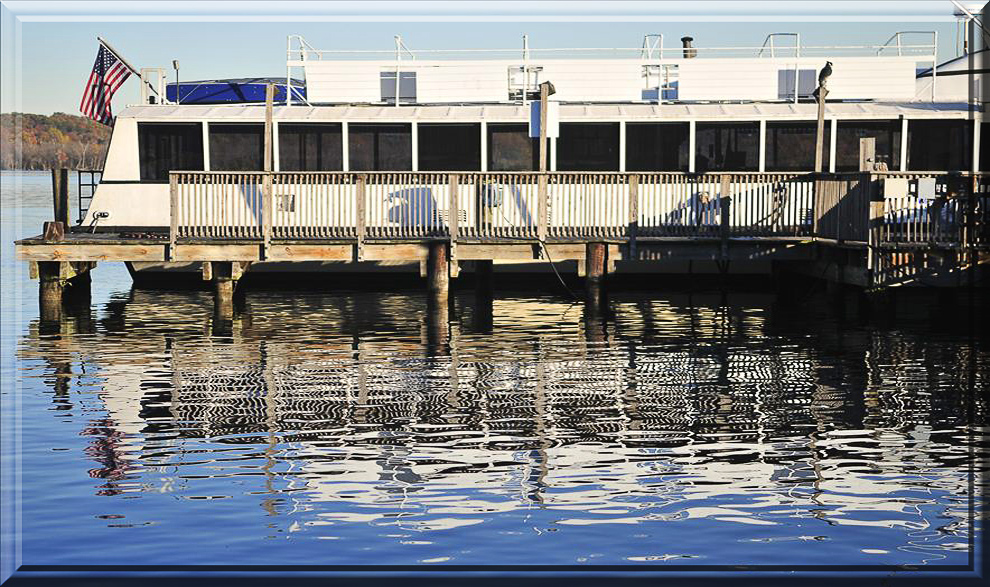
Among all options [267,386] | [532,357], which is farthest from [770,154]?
[267,386]

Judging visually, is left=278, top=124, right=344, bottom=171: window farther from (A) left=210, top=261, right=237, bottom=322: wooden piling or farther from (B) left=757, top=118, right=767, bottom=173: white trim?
(B) left=757, top=118, right=767, bottom=173: white trim

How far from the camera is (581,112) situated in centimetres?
2825

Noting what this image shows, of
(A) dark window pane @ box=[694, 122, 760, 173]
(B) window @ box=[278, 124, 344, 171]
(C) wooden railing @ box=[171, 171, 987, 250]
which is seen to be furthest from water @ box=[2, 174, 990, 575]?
(B) window @ box=[278, 124, 344, 171]

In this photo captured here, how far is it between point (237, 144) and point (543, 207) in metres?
7.96

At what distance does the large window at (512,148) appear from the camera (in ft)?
92.6

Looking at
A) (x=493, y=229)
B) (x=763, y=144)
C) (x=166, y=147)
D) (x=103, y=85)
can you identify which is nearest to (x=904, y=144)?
(x=763, y=144)

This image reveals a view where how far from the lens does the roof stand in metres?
27.9

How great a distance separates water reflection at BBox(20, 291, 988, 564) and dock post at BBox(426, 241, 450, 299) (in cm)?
57

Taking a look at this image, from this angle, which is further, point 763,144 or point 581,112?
point 581,112

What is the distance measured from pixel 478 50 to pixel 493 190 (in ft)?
19.9

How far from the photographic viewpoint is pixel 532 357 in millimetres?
19219

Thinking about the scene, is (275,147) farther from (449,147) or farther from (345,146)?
(449,147)

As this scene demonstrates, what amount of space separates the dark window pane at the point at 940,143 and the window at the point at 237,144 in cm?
1356

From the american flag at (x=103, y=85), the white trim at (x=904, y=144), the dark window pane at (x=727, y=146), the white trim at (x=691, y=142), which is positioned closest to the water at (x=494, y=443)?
the white trim at (x=904, y=144)
